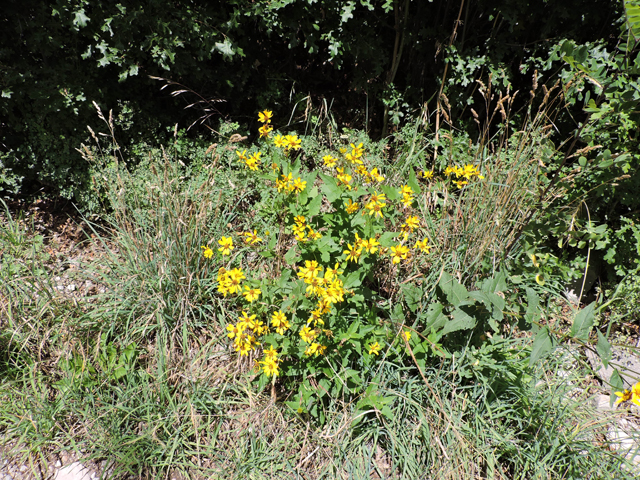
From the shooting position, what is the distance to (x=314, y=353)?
2.00 metres

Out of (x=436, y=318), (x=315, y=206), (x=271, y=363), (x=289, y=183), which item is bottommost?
(x=271, y=363)

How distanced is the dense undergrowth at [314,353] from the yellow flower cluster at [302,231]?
1 centimetres

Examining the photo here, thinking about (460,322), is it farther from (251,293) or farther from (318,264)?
(251,293)

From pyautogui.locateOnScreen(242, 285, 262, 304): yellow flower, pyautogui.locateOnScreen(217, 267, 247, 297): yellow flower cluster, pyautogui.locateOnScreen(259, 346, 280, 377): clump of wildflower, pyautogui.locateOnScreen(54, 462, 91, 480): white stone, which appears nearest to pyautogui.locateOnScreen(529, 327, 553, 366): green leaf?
pyautogui.locateOnScreen(259, 346, 280, 377): clump of wildflower

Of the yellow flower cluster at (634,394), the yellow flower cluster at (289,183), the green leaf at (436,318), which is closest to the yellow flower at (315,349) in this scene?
the green leaf at (436,318)

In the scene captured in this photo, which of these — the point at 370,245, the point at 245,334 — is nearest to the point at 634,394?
the point at 370,245

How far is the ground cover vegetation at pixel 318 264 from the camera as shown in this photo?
2.02 metres

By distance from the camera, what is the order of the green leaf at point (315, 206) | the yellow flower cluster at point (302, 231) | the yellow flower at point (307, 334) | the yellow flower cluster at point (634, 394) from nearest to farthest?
the yellow flower cluster at point (634, 394)
the yellow flower at point (307, 334)
the yellow flower cluster at point (302, 231)
the green leaf at point (315, 206)

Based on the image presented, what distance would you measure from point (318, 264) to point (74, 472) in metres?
1.61

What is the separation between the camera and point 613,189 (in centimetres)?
243

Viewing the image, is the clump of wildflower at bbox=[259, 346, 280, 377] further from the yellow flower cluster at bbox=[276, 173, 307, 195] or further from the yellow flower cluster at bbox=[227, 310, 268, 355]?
the yellow flower cluster at bbox=[276, 173, 307, 195]

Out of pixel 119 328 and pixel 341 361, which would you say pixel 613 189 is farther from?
pixel 119 328

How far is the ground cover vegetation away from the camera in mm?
2016

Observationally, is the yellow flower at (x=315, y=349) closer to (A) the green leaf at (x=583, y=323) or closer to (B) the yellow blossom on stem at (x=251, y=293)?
(B) the yellow blossom on stem at (x=251, y=293)
